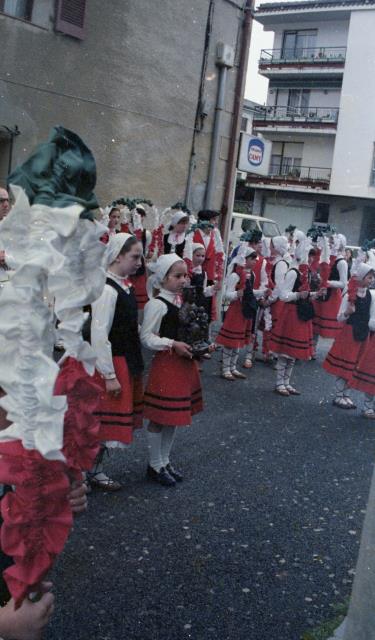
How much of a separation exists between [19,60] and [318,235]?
185 inches

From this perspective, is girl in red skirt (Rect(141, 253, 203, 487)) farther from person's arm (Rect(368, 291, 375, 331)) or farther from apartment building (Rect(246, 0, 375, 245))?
apartment building (Rect(246, 0, 375, 245))

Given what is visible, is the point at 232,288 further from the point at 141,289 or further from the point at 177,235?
the point at 141,289

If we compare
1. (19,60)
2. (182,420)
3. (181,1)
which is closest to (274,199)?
(181,1)

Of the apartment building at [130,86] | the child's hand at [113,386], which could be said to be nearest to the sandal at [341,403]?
the child's hand at [113,386]

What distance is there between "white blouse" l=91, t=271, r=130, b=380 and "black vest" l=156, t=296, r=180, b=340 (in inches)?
26.0

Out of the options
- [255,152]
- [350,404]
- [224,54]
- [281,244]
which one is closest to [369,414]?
[350,404]

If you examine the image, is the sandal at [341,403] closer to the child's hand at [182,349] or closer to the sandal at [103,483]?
the child's hand at [182,349]

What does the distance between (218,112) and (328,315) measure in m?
4.37

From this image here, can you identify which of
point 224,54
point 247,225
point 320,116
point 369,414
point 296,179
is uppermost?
point 320,116

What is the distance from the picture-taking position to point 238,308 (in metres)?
8.56

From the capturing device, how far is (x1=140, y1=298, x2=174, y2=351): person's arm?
4742 mm

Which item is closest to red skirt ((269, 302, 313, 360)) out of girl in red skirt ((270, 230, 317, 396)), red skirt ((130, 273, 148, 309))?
girl in red skirt ((270, 230, 317, 396))

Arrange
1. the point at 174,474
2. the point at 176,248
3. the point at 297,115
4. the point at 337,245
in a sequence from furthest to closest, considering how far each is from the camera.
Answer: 1. the point at 297,115
2. the point at 337,245
3. the point at 176,248
4. the point at 174,474

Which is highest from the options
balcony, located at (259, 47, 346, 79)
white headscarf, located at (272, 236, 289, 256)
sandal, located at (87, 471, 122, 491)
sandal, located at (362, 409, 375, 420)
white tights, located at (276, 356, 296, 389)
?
balcony, located at (259, 47, 346, 79)
